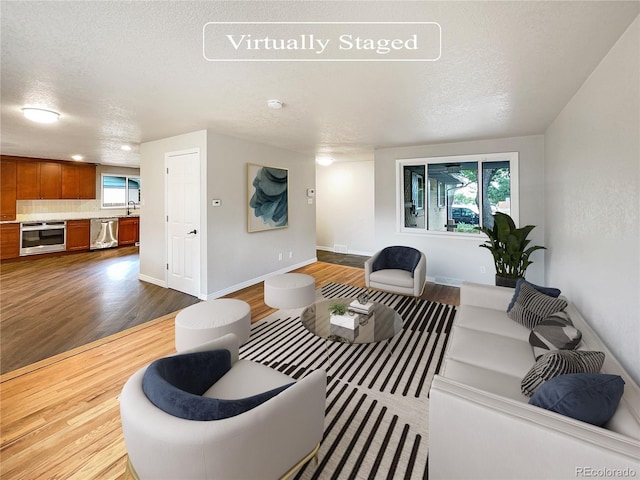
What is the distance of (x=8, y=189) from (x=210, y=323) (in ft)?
24.8

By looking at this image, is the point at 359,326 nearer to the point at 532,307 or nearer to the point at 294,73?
the point at 532,307

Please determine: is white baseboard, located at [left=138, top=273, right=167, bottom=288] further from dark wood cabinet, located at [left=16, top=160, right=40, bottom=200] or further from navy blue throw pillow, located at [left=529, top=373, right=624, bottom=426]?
navy blue throw pillow, located at [left=529, top=373, right=624, bottom=426]

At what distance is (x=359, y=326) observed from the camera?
2.59 meters

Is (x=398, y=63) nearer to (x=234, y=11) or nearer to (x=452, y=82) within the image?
(x=452, y=82)

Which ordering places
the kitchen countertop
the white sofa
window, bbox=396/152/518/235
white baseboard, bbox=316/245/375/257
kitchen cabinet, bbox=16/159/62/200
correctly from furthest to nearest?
white baseboard, bbox=316/245/375/257 → the kitchen countertop → kitchen cabinet, bbox=16/159/62/200 → window, bbox=396/152/518/235 → the white sofa

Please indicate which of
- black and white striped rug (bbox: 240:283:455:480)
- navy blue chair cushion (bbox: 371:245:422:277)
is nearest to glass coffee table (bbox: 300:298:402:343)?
black and white striped rug (bbox: 240:283:455:480)

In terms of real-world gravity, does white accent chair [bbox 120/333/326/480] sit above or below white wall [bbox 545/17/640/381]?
below

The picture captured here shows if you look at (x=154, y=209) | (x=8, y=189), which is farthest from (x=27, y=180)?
(x=154, y=209)

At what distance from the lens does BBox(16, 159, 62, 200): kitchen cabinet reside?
6.85 m

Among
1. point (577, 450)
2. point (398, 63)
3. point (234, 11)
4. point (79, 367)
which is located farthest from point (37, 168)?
point (577, 450)

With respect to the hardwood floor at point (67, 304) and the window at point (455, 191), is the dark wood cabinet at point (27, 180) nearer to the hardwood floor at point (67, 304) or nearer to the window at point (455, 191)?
the hardwood floor at point (67, 304)

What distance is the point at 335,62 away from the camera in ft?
7.03

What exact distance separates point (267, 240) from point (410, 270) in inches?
99.8

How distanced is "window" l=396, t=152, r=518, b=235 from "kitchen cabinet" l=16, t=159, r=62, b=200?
8.24 meters
